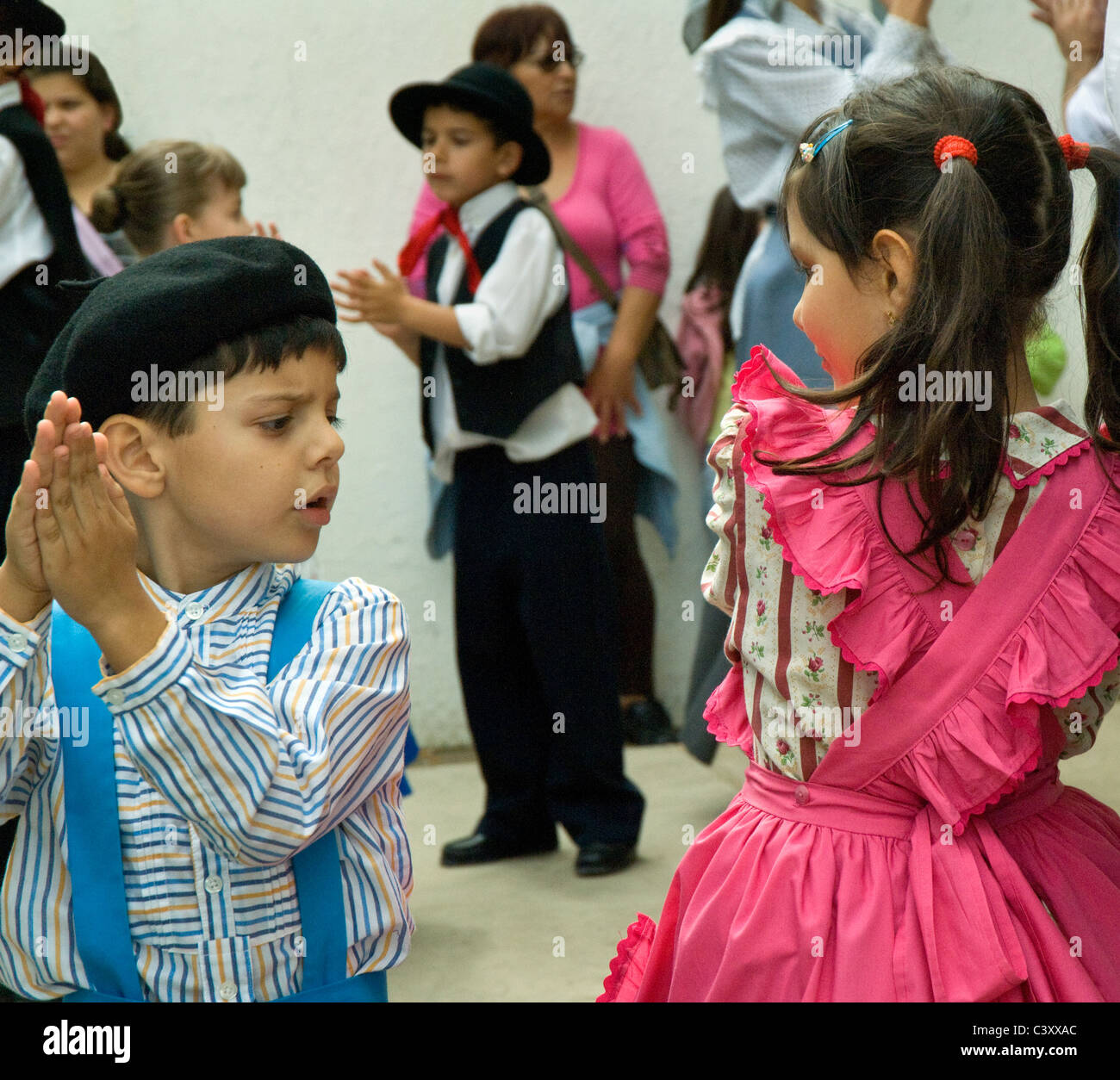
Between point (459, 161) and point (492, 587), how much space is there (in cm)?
91

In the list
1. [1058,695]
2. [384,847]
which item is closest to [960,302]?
[1058,695]

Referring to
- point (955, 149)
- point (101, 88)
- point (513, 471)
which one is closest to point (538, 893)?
point (513, 471)

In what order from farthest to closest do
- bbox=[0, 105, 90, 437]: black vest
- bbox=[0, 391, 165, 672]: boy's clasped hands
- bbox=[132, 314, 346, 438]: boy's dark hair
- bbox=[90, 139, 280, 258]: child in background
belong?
bbox=[90, 139, 280, 258]: child in background
bbox=[0, 105, 90, 437]: black vest
bbox=[132, 314, 346, 438]: boy's dark hair
bbox=[0, 391, 165, 672]: boy's clasped hands

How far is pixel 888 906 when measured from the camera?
1.26 metres

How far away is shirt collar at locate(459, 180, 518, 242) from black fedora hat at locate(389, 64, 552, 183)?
0.05 metres

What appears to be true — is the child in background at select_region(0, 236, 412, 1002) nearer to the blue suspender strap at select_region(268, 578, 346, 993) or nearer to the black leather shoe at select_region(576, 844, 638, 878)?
the blue suspender strap at select_region(268, 578, 346, 993)

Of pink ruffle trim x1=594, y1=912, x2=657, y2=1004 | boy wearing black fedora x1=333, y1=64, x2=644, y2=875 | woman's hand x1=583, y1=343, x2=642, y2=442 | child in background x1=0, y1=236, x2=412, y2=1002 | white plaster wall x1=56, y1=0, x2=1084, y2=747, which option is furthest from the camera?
white plaster wall x1=56, y1=0, x2=1084, y2=747

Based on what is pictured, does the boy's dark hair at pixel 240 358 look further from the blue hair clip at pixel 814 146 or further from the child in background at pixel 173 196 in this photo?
the child in background at pixel 173 196

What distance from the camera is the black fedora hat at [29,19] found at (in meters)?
2.30

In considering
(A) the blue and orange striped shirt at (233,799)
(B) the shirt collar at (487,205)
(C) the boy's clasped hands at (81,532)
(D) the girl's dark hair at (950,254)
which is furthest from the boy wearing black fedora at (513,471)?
(C) the boy's clasped hands at (81,532)

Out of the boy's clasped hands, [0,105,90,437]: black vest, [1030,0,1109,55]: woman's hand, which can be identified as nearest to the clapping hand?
the boy's clasped hands

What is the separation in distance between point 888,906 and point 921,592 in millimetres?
294

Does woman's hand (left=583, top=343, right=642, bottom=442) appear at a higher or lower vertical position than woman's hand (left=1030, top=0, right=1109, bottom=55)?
lower

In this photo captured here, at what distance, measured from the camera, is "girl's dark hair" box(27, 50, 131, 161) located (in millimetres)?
3086
